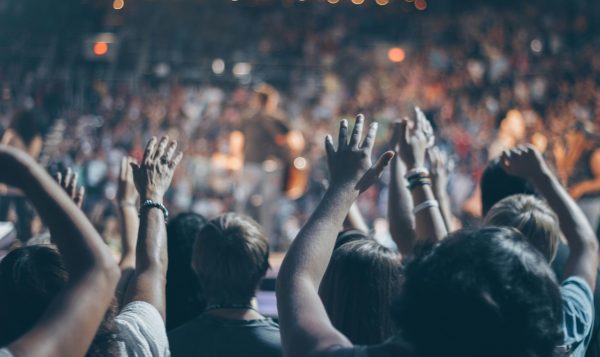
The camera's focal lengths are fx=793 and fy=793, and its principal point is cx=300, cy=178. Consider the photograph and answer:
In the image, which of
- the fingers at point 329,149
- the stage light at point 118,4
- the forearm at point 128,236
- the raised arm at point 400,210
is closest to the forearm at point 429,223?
the raised arm at point 400,210

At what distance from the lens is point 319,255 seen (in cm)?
126

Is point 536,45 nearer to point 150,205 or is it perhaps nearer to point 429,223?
point 429,223

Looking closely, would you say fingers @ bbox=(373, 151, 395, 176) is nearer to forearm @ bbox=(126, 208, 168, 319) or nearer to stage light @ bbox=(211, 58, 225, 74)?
forearm @ bbox=(126, 208, 168, 319)

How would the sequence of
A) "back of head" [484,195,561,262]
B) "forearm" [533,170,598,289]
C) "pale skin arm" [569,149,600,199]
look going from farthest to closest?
1. "pale skin arm" [569,149,600,199]
2. "back of head" [484,195,561,262]
3. "forearm" [533,170,598,289]

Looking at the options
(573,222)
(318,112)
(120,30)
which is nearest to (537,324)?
(573,222)

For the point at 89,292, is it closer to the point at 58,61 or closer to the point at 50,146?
the point at 50,146

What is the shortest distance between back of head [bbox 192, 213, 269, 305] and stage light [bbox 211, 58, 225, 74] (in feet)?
42.8

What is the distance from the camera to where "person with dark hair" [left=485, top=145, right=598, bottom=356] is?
1534 millimetres

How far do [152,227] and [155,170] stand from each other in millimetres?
196

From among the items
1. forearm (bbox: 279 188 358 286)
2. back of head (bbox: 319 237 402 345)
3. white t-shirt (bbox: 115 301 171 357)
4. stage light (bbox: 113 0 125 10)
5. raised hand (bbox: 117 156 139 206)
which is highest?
stage light (bbox: 113 0 125 10)

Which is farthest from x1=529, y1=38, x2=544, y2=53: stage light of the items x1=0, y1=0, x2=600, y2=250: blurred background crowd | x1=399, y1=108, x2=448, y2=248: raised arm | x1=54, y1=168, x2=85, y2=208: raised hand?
x1=54, y1=168, x2=85, y2=208: raised hand

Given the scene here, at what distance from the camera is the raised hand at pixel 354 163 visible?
1.33 meters

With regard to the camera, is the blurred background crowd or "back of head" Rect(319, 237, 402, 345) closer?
"back of head" Rect(319, 237, 402, 345)

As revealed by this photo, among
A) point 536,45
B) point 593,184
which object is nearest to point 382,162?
point 593,184
